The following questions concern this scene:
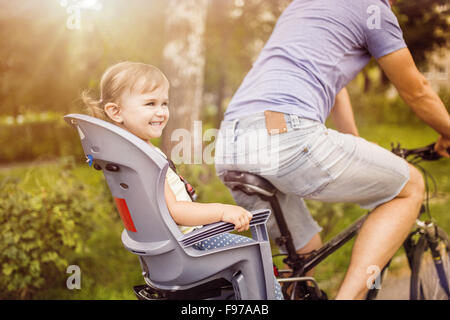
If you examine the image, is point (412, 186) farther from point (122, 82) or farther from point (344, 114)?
point (122, 82)

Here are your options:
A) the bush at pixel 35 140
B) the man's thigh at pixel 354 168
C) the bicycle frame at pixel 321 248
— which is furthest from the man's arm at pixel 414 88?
the bush at pixel 35 140

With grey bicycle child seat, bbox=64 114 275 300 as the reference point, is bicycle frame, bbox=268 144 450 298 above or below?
below

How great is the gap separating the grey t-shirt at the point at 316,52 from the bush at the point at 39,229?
5.63 feet

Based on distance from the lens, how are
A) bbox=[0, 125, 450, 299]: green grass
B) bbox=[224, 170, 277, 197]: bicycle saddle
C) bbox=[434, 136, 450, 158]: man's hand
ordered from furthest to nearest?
1. bbox=[0, 125, 450, 299]: green grass
2. bbox=[434, 136, 450, 158]: man's hand
3. bbox=[224, 170, 277, 197]: bicycle saddle

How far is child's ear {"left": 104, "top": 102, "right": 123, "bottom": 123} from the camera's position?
1.66m

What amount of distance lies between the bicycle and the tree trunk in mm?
1710

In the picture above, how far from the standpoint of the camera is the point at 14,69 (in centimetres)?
418

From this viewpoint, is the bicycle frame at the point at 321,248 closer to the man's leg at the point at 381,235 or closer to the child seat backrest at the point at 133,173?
the man's leg at the point at 381,235

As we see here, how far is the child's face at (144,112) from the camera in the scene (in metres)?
1.65

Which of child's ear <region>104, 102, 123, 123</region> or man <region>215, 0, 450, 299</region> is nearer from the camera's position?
child's ear <region>104, 102, 123, 123</region>

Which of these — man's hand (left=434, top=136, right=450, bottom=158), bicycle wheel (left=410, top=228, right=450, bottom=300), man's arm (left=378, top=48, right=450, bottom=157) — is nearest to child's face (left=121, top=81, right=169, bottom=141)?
man's arm (left=378, top=48, right=450, bottom=157)

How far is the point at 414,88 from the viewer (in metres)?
2.04

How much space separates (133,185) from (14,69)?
3.34 metres

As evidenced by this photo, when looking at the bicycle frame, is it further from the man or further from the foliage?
the foliage
